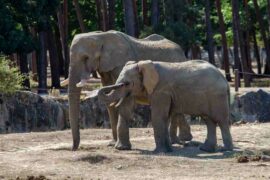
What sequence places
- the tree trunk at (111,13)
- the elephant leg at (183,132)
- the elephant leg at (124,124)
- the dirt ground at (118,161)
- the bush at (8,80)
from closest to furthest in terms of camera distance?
the dirt ground at (118,161) → the elephant leg at (124,124) → the elephant leg at (183,132) → the bush at (8,80) → the tree trunk at (111,13)

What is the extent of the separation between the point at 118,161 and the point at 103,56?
3.58 meters

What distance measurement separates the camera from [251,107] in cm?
2758

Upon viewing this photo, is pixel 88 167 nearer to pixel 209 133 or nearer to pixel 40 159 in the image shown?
pixel 40 159

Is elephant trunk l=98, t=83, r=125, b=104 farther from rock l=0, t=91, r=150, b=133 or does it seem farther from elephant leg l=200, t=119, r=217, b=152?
rock l=0, t=91, r=150, b=133

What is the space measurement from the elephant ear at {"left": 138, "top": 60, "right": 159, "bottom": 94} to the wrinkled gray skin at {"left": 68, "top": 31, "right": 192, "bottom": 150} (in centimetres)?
124

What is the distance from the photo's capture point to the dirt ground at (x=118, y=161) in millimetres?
14719

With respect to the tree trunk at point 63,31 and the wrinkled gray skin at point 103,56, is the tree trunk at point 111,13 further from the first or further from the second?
the wrinkled gray skin at point 103,56

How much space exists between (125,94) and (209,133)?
74.1 inches

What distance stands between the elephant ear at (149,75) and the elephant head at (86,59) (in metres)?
1.23

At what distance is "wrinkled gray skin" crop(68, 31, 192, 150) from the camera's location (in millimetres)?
18703

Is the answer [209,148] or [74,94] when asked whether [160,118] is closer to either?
[209,148]

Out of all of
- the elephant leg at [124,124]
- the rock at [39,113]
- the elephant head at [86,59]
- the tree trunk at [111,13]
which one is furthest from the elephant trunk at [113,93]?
the tree trunk at [111,13]

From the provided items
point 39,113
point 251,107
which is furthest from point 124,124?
point 251,107

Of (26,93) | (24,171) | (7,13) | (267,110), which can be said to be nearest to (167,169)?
(24,171)
